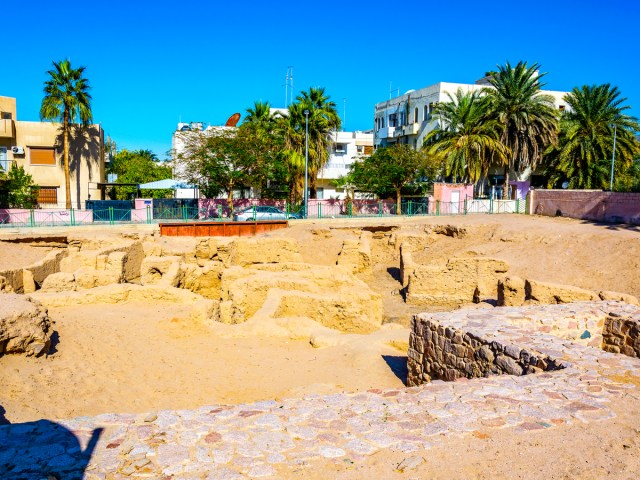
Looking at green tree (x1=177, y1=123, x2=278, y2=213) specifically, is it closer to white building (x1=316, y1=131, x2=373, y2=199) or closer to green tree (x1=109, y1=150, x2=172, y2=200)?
white building (x1=316, y1=131, x2=373, y2=199)

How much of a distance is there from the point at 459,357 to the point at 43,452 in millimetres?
5019

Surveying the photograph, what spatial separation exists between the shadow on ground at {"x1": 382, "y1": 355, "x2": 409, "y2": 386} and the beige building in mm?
27351

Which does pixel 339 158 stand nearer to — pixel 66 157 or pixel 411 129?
pixel 411 129

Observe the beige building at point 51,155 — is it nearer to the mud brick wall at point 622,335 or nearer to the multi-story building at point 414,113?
the multi-story building at point 414,113

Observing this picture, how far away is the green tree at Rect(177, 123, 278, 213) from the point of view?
98.6ft

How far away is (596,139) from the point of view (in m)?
34.8

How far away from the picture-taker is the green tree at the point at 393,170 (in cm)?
3334

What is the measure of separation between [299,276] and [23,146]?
974 inches

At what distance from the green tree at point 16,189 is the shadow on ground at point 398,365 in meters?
24.8

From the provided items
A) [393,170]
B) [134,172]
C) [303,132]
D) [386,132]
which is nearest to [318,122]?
[303,132]

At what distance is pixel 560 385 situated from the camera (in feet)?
19.1

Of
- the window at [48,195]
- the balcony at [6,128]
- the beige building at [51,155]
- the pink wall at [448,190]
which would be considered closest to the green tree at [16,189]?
the beige building at [51,155]

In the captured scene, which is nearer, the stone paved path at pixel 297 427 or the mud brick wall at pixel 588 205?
the stone paved path at pixel 297 427

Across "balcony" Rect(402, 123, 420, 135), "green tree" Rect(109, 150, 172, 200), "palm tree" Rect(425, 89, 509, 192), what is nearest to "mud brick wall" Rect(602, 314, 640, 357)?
"palm tree" Rect(425, 89, 509, 192)
